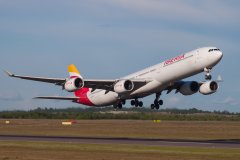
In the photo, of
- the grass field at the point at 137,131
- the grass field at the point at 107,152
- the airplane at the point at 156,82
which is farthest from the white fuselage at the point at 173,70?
the grass field at the point at 107,152

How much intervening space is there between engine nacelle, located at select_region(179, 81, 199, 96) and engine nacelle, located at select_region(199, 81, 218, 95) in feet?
11.2

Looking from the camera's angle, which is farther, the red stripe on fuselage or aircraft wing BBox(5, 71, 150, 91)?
the red stripe on fuselage

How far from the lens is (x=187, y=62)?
61.3 metres

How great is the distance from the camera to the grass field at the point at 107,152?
116 ft

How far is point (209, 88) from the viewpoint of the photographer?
213ft

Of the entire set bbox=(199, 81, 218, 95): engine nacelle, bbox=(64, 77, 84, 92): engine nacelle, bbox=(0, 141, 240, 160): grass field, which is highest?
bbox=(64, 77, 84, 92): engine nacelle

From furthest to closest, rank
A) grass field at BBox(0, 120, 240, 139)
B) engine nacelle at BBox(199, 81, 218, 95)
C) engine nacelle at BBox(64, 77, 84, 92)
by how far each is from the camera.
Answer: engine nacelle at BBox(199, 81, 218, 95), engine nacelle at BBox(64, 77, 84, 92), grass field at BBox(0, 120, 240, 139)

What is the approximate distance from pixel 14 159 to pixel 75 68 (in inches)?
2046

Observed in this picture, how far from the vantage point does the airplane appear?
60.9m

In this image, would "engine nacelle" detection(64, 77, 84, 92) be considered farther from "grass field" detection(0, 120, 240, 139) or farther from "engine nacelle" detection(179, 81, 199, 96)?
"engine nacelle" detection(179, 81, 199, 96)

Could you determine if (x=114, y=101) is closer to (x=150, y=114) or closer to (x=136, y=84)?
(x=136, y=84)

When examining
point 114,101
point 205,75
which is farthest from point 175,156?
point 114,101

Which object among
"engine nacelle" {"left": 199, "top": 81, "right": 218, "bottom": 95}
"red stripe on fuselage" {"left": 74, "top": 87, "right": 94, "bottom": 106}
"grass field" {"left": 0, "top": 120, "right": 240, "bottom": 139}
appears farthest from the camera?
"red stripe on fuselage" {"left": 74, "top": 87, "right": 94, "bottom": 106}

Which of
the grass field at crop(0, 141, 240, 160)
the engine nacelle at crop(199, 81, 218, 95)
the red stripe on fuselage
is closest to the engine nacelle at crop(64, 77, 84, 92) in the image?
the red stripe on fuselage
